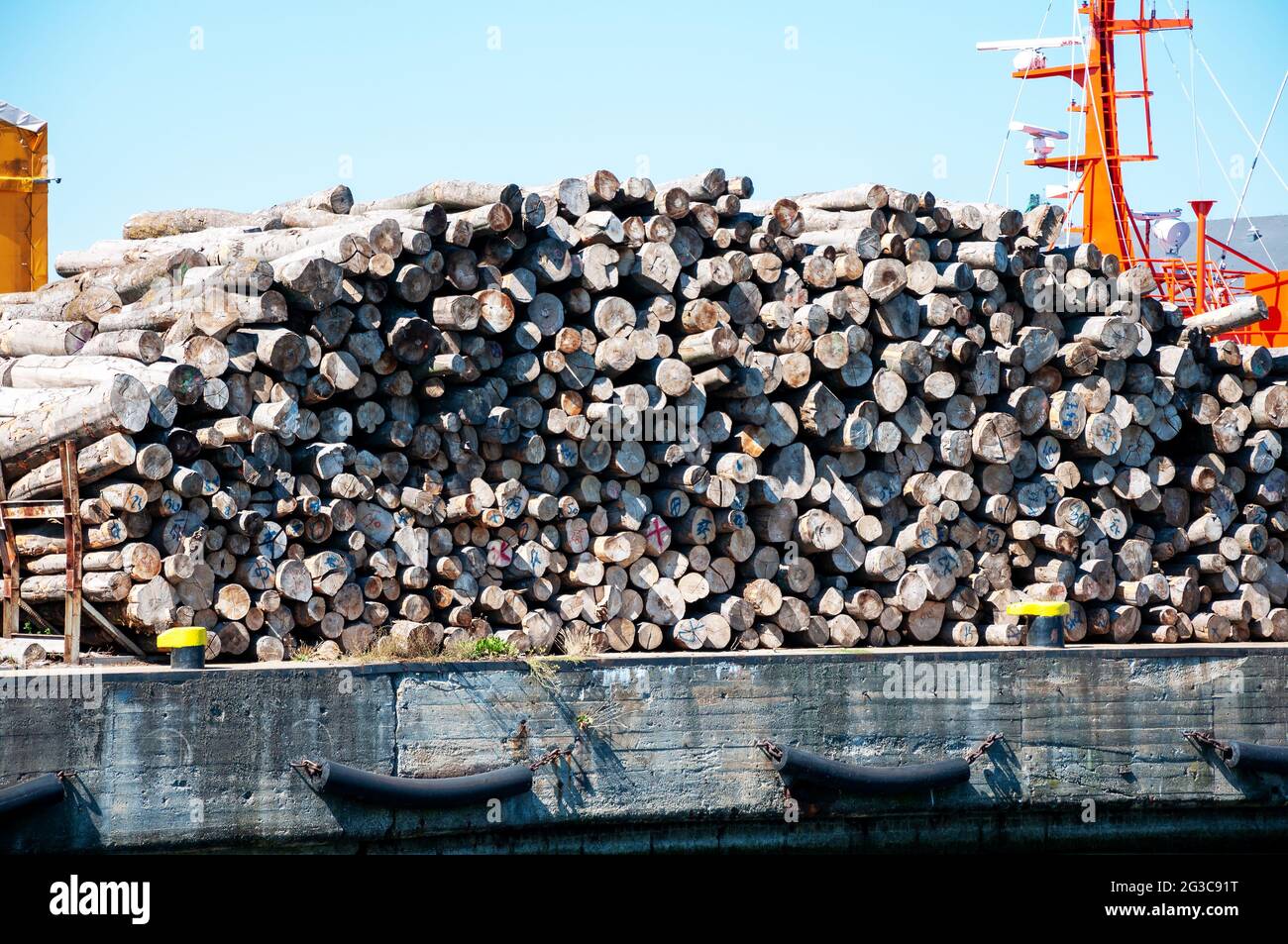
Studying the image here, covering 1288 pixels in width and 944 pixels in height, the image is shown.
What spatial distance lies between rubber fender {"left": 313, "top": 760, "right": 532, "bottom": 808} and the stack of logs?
0.90 metres

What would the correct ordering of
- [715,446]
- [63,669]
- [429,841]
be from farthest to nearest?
1. [715,446]
2. [429,841]
3. [63,669]

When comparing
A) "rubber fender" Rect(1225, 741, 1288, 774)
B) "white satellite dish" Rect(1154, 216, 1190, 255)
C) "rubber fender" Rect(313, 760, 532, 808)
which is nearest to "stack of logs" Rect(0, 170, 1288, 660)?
"rubber fender" Rect(313, 760, 532, 808)

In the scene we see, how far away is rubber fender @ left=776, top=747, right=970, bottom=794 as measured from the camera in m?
8.18

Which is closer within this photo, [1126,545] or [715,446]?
[715,446]

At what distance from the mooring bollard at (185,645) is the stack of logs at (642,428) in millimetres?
404

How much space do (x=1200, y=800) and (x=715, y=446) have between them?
354 centimetres

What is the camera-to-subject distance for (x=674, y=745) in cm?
828

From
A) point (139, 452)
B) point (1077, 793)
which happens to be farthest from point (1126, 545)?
point (139, 452)

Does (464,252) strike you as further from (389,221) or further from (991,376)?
(991,376)

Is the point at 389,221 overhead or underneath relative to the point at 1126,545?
overhead

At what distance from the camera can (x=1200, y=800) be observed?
9008 mm

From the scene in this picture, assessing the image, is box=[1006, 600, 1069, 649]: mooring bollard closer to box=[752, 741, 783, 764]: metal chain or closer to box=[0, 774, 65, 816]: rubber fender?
box=[752, 741, 783, 764]: metal chain

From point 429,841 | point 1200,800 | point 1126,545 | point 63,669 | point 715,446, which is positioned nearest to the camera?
point 63,669

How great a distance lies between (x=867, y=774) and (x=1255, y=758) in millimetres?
2406
